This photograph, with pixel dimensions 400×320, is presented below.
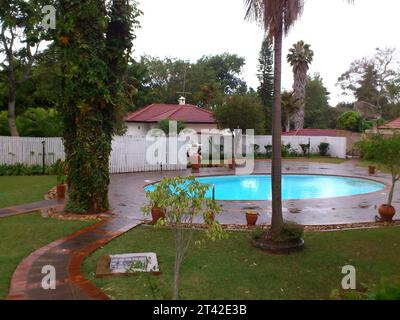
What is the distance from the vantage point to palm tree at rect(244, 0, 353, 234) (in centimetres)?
800

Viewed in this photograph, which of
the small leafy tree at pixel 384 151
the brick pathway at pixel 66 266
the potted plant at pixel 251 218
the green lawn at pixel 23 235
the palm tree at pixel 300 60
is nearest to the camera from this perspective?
the brick pathway at pixel 66 266

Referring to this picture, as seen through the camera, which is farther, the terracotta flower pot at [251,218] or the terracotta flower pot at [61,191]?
the terracotta flower pot at [61,191]

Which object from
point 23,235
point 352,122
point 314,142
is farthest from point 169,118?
point 23,235

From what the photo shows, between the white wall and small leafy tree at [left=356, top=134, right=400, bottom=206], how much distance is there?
22.0 metres

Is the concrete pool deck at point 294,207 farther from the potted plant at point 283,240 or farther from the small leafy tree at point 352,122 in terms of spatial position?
the small leafy tree at point 352,122

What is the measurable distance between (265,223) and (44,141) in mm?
14554

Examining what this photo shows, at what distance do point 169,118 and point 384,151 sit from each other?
23.2 m

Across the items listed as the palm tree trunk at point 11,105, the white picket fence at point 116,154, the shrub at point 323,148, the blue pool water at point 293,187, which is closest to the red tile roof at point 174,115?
the white picket fence at point 116,154

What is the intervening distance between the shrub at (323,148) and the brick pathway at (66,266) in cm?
2751

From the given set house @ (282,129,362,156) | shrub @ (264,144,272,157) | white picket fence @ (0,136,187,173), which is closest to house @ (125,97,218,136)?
shrub @ (264,144,272,157)

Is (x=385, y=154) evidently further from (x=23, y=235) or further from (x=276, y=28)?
(x=23, y=235)

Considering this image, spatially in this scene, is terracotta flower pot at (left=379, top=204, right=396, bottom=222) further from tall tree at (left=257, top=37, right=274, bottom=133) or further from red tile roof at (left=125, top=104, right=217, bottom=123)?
tall tree at (left=257, top=37, right=274, bottom=133)

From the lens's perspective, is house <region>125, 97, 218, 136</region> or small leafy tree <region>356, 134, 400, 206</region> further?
house <region>125, 97, 218, 136</region>

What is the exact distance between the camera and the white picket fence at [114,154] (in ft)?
68.4
